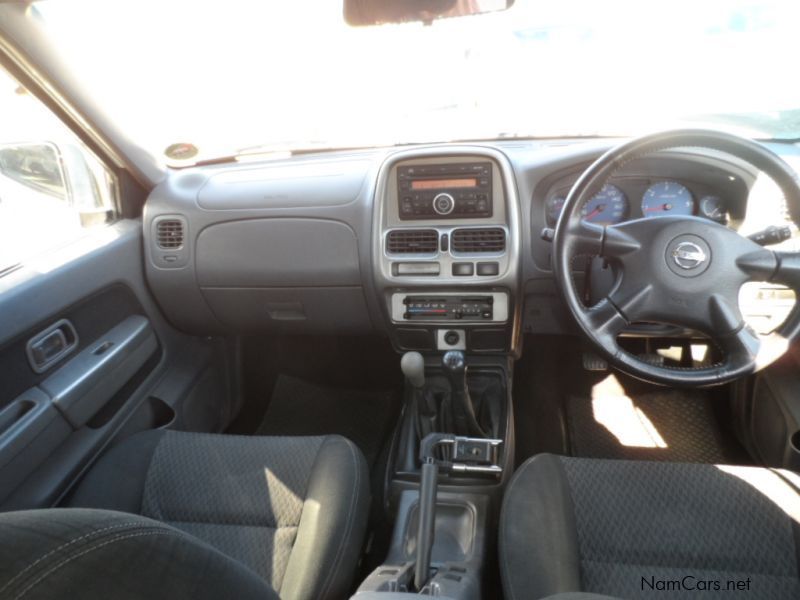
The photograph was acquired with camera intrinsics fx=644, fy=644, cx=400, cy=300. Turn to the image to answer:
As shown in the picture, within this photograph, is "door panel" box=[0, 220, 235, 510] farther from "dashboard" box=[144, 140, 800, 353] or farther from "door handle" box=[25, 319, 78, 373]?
"dashboard" box=[144, 140, 800, 353]

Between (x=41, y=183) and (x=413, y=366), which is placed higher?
(x=41, y=183)

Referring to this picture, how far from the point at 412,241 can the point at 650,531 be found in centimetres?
113

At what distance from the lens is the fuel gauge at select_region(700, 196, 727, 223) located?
2.06 metres

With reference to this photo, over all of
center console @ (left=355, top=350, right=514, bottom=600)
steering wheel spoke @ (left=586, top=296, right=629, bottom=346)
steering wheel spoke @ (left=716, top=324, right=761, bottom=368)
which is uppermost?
steering wheel spoke @ (left=586, top=296, right=629, bottom=346)

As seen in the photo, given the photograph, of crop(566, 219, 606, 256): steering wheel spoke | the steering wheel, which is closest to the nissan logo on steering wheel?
the steering wheel

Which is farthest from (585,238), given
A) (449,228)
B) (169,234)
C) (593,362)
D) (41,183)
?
(41,183)

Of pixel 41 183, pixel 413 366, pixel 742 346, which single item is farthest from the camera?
pixel 41 183

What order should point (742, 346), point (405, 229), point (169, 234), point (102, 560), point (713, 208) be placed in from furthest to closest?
point (169, 234), point (405, 229), point (713, 208), point (742, 346), point (102, 560)

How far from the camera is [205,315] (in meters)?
2.58

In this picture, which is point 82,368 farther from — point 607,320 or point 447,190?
point 607,320

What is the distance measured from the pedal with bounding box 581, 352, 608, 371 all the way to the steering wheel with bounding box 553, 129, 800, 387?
920 mm

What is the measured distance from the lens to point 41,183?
2316 millimetres

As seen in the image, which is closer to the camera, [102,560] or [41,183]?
[102,560]

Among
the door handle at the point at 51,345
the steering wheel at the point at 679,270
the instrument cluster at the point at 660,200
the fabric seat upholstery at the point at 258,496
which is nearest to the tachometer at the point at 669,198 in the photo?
the instrument cluster at the point at 660,200
